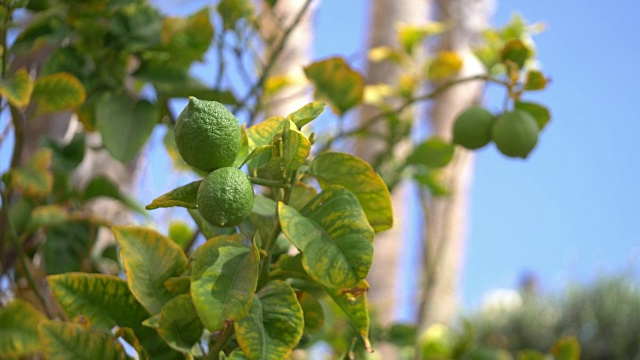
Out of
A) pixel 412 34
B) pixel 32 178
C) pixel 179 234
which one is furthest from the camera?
pixel 412 34

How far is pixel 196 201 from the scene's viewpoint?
46cm

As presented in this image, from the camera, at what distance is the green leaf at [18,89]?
2.19 feet

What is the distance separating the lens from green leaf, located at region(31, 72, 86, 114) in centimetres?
77

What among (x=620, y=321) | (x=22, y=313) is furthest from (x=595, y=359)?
(x=22, y=313)

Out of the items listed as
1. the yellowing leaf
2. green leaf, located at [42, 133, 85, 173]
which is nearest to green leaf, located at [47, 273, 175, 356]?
green leaf, located at [42, 133, 85, 173]

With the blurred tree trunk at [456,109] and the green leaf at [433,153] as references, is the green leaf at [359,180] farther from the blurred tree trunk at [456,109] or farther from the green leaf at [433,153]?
the blurred tree trunk at [456,109]

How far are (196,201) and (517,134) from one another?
1.11 feet

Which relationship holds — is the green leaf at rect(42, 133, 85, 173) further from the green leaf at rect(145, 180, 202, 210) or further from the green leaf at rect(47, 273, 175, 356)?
the green leaf at rect(145, 180, 202, 210)

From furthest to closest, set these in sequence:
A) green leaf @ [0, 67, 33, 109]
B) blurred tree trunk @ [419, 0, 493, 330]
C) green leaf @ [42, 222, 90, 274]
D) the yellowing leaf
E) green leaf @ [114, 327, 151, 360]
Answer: blurred tree trunk @ [419, 0, 493, 330] < the yellowing leaf < green leaf @ [42, 222, 90, 274] < green leaf @ [0, 67, 33, 109] < green leaf @ [114, 327, 151, 360]

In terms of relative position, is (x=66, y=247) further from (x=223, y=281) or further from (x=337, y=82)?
(x=223, y=281)

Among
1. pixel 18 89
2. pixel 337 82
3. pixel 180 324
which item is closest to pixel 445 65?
pixel 337 82

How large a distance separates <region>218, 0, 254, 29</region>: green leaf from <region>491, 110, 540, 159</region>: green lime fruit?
15.3 inches

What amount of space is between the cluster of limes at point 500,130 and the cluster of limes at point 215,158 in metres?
0.33

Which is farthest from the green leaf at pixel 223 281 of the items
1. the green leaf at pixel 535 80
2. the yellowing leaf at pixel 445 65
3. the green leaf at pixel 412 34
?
the green leaf at pixel 412 34
